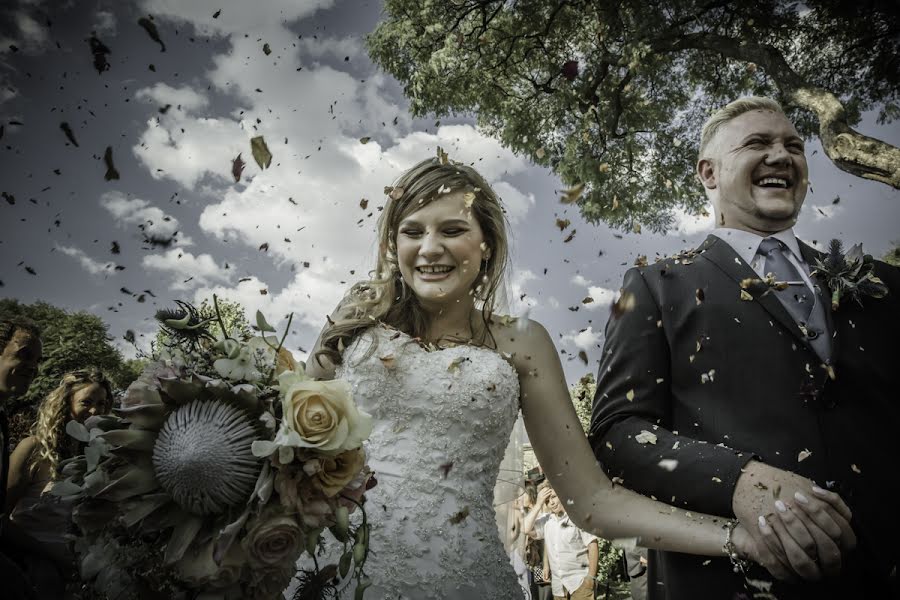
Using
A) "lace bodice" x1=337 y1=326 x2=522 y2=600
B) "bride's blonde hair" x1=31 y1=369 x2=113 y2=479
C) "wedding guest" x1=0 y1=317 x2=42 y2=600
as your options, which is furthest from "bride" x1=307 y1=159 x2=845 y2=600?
"bride's blonde hair" x1=31 y1=369 x2=113 y2=479

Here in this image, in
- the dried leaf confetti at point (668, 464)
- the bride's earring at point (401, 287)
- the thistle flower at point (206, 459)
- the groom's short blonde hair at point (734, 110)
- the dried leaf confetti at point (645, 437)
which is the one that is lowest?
the thistle flower at point (206, 459)

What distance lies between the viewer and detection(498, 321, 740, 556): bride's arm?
6.81 feet

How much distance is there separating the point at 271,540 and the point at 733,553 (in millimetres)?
1530

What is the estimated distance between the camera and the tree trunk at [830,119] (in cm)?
657

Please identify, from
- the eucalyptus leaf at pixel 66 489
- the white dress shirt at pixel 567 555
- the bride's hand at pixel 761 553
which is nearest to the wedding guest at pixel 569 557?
the white dress shirt at pixel 567 555

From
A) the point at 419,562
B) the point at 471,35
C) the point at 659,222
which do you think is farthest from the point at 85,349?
the point at 419,562

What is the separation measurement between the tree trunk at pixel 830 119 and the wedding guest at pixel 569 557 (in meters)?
5.57

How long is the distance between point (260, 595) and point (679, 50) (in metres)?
10.7

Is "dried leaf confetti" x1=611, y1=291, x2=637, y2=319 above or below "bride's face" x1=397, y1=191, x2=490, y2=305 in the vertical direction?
below

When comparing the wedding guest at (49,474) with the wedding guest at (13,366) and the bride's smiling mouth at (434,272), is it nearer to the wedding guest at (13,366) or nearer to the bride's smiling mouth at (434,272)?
the wedding guest at (13,366)

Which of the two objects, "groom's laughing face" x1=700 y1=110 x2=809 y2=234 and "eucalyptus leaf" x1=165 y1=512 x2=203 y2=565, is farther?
"groom's laughing face" x1=700 y1=110 x2=809 y2=234

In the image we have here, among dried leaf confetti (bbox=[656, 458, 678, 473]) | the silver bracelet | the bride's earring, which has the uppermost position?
the bride's earring

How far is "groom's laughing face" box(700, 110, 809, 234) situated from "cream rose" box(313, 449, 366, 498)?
2.09 metres

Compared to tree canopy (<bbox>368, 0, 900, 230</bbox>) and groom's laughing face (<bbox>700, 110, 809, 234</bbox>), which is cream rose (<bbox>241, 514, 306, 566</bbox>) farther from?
tree canopy (<bbox>368, 0, 900, 230</bbox>)
